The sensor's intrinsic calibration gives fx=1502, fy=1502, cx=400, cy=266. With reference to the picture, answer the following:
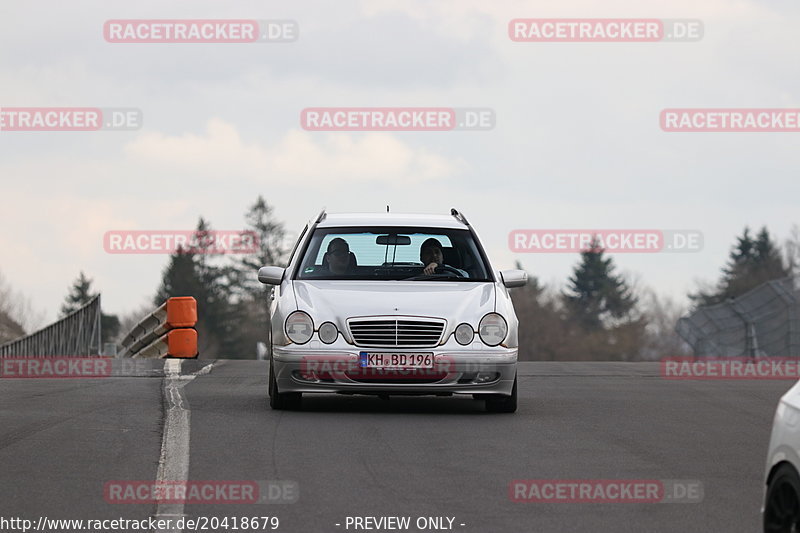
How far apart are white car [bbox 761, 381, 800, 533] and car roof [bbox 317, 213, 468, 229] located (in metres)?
7.98

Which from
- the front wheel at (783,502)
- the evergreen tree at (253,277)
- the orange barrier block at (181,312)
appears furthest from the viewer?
the evergreen tree at (253,277)

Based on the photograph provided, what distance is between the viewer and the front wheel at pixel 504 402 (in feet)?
41.9

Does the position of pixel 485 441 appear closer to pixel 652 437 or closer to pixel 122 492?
pixel 652 437

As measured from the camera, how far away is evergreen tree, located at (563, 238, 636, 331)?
5384 inches

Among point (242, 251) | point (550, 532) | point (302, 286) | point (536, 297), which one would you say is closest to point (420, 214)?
point (302, 286)

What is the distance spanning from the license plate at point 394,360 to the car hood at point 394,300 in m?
0.33

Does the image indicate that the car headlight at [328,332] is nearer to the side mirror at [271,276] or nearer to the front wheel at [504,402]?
the side mirror at [271,276]

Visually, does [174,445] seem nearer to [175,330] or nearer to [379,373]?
[379,373]

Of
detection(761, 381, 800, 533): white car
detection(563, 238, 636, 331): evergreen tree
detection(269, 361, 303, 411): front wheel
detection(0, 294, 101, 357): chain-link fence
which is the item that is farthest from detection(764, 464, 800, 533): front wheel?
detection(563, 238, 636, 331): evergreen tree

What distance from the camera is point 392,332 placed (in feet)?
40.8

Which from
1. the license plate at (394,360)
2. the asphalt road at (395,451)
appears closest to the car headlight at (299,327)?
the license plate at (394,360)

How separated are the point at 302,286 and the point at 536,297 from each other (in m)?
116

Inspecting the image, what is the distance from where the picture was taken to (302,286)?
43.1ft

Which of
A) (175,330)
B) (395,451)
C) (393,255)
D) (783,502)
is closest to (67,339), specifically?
(175,330)
